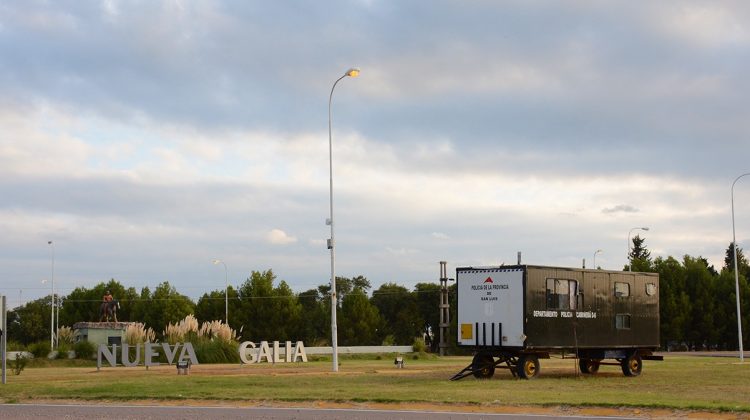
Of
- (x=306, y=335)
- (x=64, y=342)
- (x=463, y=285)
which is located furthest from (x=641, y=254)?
(x=463, y=285)

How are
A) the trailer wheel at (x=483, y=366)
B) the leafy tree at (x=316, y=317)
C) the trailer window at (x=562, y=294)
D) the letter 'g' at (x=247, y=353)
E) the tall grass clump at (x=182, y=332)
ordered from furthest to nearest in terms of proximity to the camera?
the leafy tree at (x=316, y=317)
the tall grass clump at (x=182, y=332)
the letter 'g' at (x=247, y=353)
the trailer wheel at (x=483, y=366)
the trailer window at (x=562, y=294)

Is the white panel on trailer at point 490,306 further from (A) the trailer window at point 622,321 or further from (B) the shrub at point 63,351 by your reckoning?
(B) the shrub at point 63,351

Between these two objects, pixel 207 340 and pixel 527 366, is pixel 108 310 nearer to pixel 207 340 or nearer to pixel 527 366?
pixel 207 340

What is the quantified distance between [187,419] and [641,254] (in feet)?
362

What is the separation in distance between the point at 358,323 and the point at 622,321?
180ft

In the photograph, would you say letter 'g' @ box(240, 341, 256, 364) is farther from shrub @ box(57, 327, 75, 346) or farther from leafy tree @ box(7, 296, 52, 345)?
leafy tree @ box(7, 296, 52, 345)

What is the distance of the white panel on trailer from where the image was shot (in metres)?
27.3

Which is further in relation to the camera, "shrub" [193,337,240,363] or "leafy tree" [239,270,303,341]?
"leafy tree" [239,270,303,341]

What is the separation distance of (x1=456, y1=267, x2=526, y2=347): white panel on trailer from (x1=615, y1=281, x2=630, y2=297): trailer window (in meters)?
4.77

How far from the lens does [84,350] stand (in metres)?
44.4

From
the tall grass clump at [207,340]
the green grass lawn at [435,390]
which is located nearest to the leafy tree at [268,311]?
the tall grass clump at [207,340]

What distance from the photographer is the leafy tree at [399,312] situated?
97438mm

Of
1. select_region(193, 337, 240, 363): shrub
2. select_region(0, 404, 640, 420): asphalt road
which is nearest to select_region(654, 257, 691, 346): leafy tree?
select_region(193, 337, 240, 363): shrub

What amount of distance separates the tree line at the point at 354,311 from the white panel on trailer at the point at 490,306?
41261mm
